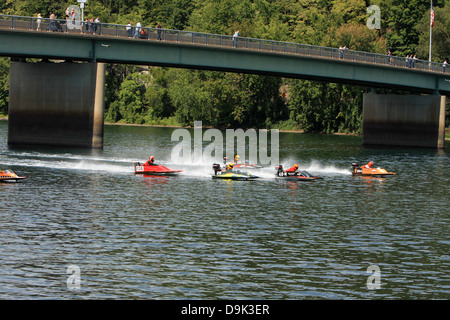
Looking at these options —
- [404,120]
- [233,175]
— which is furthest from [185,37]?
[404,120]

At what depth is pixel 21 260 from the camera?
92.0ft

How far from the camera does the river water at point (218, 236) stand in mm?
25359

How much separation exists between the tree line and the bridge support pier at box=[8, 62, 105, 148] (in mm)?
55973

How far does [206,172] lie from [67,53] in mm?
22631

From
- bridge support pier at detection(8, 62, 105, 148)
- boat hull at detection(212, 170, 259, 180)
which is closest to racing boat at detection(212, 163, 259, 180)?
boat hull at detection(212, 170, 259, 180)

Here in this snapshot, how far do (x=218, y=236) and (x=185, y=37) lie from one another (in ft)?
161

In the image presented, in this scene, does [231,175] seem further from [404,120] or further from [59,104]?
[404,120]

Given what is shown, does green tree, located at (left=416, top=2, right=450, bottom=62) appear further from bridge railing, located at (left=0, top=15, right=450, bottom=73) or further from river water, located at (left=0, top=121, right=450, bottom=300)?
river water, located at (left=0, top=121, right=450, bottom=300)

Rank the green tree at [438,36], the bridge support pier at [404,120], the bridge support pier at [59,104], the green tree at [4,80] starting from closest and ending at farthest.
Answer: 1. the bridge support pier at [59,104]
2. the bridge support pier at [404,120]
3. the green tree at [438,36]
4. the green tree at [4,80]

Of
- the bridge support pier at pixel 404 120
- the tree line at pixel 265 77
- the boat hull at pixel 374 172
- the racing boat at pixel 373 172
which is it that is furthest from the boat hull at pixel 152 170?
the tree line at pixel 265 77

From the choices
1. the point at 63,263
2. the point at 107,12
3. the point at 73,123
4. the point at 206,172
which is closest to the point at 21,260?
the point at 63,263

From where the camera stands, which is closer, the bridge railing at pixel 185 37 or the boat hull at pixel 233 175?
the boat hull at pixel 233 175

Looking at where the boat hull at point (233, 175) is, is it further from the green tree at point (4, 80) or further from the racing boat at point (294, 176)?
the green tree at point (4, 80)

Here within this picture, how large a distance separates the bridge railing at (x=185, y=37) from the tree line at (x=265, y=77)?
2234cm
